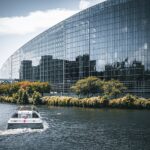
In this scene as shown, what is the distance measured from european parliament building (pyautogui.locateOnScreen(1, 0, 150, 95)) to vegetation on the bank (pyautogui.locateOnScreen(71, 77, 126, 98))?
7392 mm

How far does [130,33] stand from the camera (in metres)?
125

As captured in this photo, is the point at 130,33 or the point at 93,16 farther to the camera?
the point at 93,16

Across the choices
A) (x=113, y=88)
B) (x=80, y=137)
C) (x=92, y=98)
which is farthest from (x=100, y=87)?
(x=80, y=137)

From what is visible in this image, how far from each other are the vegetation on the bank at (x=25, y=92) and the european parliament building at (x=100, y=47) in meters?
9.35

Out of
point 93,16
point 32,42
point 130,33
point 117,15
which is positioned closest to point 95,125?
point 130,33

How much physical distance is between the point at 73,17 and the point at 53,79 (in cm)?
3278

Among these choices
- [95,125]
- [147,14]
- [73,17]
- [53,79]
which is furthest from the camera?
[53,79]

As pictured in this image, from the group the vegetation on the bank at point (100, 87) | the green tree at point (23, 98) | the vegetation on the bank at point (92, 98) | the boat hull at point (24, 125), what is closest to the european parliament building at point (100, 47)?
the vegetation on the bank at point (100, 87)

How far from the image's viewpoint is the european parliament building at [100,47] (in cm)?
12156

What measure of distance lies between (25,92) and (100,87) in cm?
3540

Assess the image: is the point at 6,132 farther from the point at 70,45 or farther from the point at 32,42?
the point at 32,42

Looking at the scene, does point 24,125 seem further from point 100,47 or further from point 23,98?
point 100,47

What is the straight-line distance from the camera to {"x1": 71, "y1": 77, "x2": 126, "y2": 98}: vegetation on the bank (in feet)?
386

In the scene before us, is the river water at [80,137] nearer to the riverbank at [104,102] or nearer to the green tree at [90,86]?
the riverbank at [104,102]
